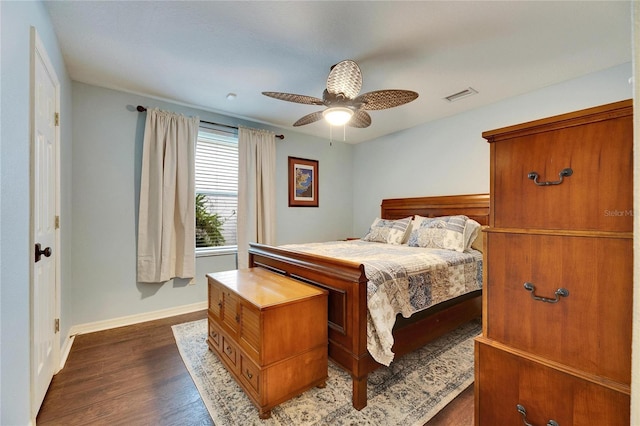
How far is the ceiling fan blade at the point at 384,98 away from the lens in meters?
2.13

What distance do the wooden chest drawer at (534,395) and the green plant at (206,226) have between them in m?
3.40

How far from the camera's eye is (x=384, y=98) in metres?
2.23

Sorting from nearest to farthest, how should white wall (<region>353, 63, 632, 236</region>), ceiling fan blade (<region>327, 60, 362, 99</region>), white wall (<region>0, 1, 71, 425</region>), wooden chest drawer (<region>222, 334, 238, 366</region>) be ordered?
white wall (<region>0, 1, 71, 425</region>), wooden chest drawer (<region>222, 334, 238, 366</region>), ceiling fan blade (<region>327, 60, 362, 99</region>), white wall (<region>353, 63, 632, 236</region>)

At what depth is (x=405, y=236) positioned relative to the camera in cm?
357

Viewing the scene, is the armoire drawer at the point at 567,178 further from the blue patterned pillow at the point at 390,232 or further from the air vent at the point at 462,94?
the blue patterned pillow at the point at 390,232

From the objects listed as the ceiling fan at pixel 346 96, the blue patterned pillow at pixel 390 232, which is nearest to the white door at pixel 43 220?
the ceiling fan at pixel 346 96

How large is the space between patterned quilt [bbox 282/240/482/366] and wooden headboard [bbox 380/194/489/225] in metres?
0.89

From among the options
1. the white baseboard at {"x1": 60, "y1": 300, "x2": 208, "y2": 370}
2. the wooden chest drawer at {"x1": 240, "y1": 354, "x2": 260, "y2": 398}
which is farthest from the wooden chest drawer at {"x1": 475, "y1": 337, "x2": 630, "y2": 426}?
the white baseboard at {"x1": 60, "y1": 300, "x2": 208, "y2": 370}

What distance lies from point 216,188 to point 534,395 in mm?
3722

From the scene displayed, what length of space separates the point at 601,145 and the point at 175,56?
2850 millimetres

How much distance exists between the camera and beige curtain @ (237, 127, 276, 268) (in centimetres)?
379

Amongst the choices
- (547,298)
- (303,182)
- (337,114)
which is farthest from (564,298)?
(303,182)

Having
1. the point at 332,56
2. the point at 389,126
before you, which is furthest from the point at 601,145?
the point at 389,126

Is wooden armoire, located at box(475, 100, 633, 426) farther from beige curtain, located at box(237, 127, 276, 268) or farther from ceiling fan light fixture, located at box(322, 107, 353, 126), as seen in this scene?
beige curtain, located at box(237, 127, 276, 268)
